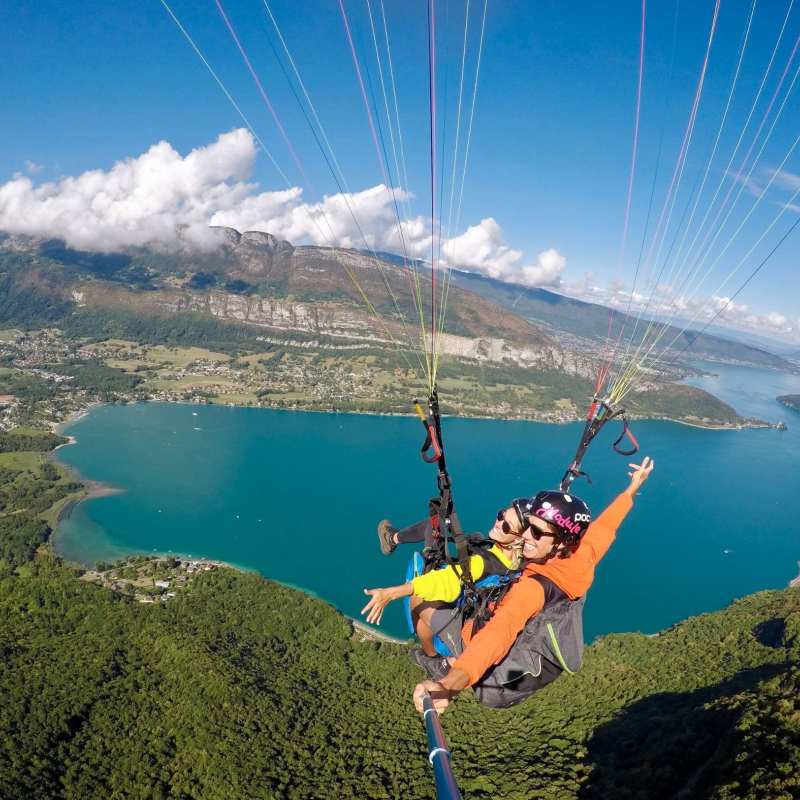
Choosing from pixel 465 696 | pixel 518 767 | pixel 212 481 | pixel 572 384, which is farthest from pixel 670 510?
pixel 572 384

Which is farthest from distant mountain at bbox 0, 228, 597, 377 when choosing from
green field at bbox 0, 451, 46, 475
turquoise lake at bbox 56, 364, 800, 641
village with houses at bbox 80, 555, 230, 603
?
village with houses at bbox 80, 555, 230, 603

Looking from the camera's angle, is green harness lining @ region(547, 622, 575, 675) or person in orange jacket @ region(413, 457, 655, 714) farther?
green harness lining @ region(547, 622, 575, 675)

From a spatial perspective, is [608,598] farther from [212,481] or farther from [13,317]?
[13,317]

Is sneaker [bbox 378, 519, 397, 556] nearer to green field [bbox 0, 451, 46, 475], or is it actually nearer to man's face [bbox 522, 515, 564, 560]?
man's face [bbox 522, 515, 564, 560]

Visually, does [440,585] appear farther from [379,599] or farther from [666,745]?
[666,745]

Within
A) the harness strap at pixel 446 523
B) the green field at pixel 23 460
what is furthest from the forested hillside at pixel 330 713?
the green field at pixel 23 460

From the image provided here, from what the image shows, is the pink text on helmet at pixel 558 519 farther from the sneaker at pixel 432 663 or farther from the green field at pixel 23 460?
the green field at pixel 23 460
